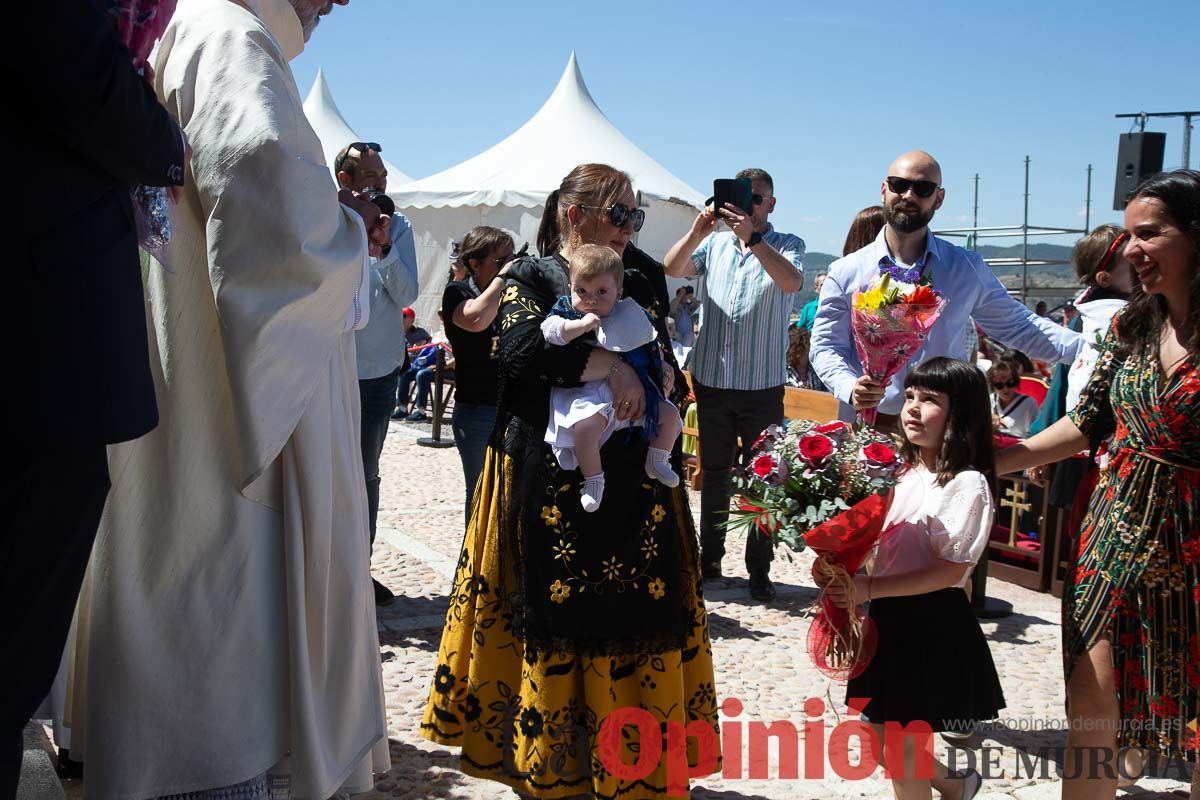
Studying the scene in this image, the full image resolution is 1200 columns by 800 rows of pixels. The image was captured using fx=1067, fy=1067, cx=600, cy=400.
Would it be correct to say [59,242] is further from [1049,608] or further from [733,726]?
[1049,608]

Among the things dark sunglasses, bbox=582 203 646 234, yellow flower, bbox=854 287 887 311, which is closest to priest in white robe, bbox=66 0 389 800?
dark sunglasses, bbox=582 203 646 234

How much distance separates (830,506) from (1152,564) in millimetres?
889

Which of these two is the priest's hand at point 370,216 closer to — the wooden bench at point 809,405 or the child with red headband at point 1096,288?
the child with red headband at point 1096,288

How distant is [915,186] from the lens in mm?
4238

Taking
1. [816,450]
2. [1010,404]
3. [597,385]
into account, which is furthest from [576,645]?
[1010,404]

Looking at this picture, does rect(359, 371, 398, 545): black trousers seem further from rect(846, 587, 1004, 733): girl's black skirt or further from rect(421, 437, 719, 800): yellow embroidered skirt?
rect(846, 587, 1004, 733): girl's black skirt

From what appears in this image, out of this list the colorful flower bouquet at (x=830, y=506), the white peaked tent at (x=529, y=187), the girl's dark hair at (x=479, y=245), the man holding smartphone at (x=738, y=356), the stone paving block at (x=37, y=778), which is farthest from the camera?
the white peaked tent at (x=529, y=187)

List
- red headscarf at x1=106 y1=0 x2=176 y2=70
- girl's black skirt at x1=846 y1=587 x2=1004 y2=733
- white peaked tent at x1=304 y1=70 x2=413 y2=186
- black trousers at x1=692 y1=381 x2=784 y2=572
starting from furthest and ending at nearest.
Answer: white peaked tent at x1=304 y1=70 x2=413 y2=186 → black trousers at x1=692 y1=381 x2=784 y2=572 → girl's black skirt at x1=846 y1=587 x2=1004 y2=733 → red headscarf at x1=106 y1=0 x2=176 y2=70

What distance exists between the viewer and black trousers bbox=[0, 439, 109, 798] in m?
1.93

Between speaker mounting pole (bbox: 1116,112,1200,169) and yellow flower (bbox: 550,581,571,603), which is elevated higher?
speaker mounting pole (bbox: 1116,112,1200,169)

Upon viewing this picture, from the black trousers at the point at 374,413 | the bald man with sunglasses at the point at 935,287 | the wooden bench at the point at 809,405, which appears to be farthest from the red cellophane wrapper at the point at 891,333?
the wooden bench at the point at 809,405

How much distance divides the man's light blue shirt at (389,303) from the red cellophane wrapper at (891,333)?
2.39 meters

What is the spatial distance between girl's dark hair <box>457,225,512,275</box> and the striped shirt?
1.29 m

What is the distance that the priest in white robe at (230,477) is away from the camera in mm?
2506
